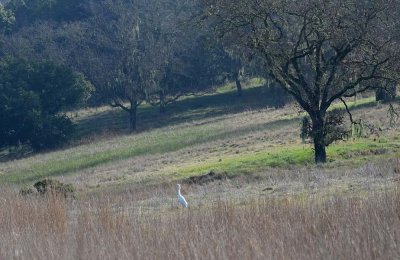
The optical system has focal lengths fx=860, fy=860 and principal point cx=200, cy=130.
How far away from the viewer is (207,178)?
87.2 feet

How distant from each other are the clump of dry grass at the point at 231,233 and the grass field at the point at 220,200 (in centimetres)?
2

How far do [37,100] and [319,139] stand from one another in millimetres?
29621

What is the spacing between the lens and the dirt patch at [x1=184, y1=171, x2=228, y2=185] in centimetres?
2615

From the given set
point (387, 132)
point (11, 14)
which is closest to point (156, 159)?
point (387, 132)

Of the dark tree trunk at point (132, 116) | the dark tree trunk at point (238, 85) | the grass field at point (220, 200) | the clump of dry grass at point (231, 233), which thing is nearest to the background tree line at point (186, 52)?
the dark tree trunk at point (132, 116)

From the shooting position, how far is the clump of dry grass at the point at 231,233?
31.6 ft

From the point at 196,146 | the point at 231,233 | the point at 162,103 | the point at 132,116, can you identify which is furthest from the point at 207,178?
the point at 162,103

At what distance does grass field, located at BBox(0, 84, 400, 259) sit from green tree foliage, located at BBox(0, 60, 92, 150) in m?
7.75

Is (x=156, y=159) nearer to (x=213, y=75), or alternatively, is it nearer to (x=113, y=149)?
(x=113, y=149)

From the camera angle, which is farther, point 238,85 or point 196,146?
point 238,85

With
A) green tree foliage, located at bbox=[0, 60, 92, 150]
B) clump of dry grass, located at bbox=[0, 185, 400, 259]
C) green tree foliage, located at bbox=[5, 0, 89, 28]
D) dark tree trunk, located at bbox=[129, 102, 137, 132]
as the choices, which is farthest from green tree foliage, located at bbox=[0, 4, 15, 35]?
clump of dry grass, located at bbox=[0, 185, 400, 259]

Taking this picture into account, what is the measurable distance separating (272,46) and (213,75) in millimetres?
38645

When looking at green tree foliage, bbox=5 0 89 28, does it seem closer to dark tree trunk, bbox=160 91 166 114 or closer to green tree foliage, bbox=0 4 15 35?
green tree foliage, bbox=0 4 15 35

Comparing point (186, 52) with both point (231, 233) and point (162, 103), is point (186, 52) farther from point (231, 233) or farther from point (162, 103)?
point (231, 233)
